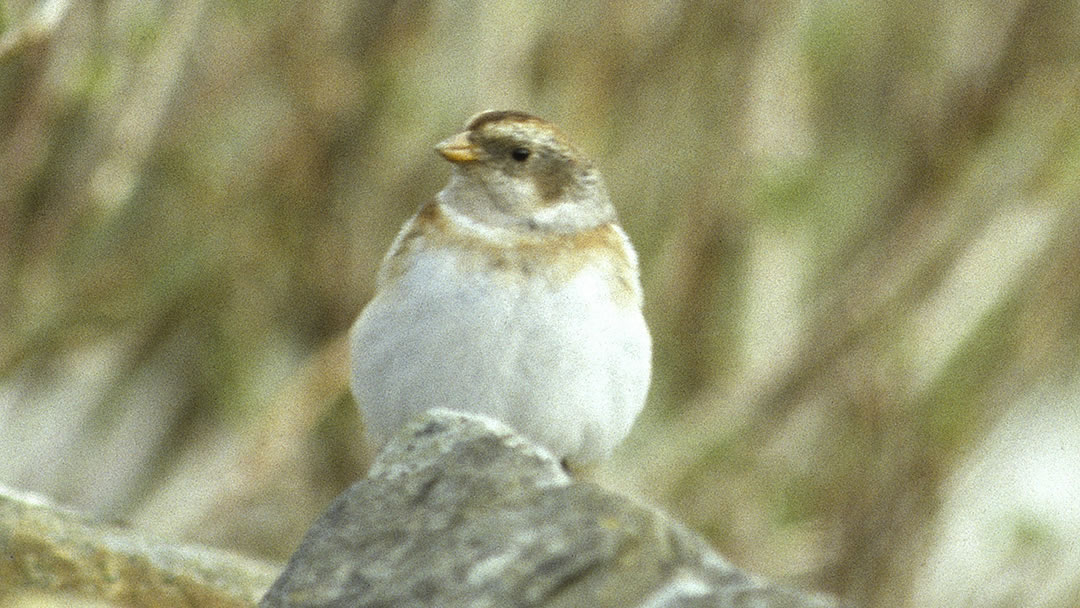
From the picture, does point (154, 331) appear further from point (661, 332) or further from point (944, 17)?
point (944, 17)

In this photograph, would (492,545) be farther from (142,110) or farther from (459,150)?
(142,110)

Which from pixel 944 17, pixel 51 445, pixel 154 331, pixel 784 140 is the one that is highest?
pixel 944 17

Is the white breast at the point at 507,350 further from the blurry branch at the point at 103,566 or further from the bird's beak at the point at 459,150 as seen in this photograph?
the blurry branch at the point at 103,566

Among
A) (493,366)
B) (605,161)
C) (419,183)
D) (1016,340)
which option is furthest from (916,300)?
(493,366)

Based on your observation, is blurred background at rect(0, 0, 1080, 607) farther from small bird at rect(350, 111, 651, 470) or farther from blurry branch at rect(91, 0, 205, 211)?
small bird at rect(350, 111, 651, 470)

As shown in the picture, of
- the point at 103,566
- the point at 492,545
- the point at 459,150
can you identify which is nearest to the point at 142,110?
the point at 459,150

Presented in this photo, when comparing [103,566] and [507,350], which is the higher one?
[507,350]

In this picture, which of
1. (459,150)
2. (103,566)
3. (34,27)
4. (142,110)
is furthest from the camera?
(142,110)
